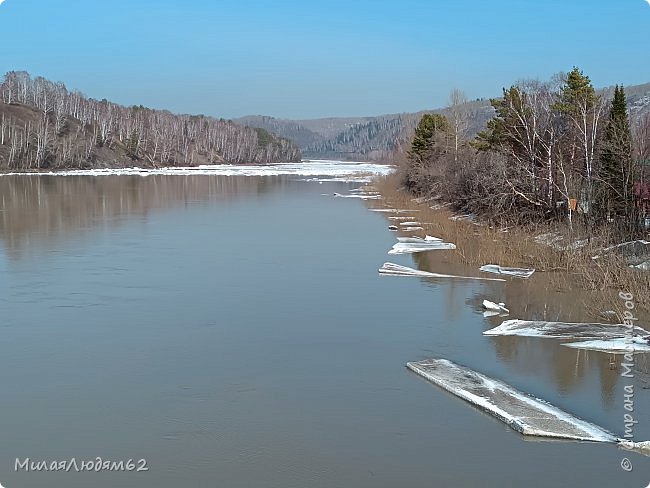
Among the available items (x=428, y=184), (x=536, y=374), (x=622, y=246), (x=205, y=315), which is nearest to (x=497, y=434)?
(x=536, y=374)

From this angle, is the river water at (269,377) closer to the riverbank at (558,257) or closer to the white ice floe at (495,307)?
the white ice floe at (495,307)

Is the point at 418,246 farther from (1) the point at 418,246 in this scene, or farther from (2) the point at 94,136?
(2) the point at 94,136

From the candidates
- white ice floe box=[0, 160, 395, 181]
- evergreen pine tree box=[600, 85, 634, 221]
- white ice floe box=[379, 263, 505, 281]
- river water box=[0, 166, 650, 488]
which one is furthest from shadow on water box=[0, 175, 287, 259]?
white ice floe box=[0, 160, 395, 181]

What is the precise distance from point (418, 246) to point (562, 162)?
17.0ft

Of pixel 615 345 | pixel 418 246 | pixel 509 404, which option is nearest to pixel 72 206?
pixel 418 246

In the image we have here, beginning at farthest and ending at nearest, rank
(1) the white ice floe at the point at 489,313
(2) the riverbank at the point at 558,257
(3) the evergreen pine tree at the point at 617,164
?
(3) the evergreen pine tree at the point at 617,164 < (2) the riverbank at the point at 558,257 < (1) the white ice floe at the point at 489,313

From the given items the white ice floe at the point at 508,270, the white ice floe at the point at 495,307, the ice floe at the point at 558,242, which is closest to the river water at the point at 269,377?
the white ice floe at the point at 495,307

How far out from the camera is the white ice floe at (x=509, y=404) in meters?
6.82

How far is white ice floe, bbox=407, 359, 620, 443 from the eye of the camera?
6820mm

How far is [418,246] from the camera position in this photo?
18953 mm

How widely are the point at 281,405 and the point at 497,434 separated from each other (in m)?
2.35

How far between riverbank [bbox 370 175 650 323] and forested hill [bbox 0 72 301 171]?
187 ft

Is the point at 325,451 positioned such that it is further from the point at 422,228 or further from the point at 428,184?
the point at 428,184

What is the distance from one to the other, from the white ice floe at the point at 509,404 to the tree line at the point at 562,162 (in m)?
9.61
